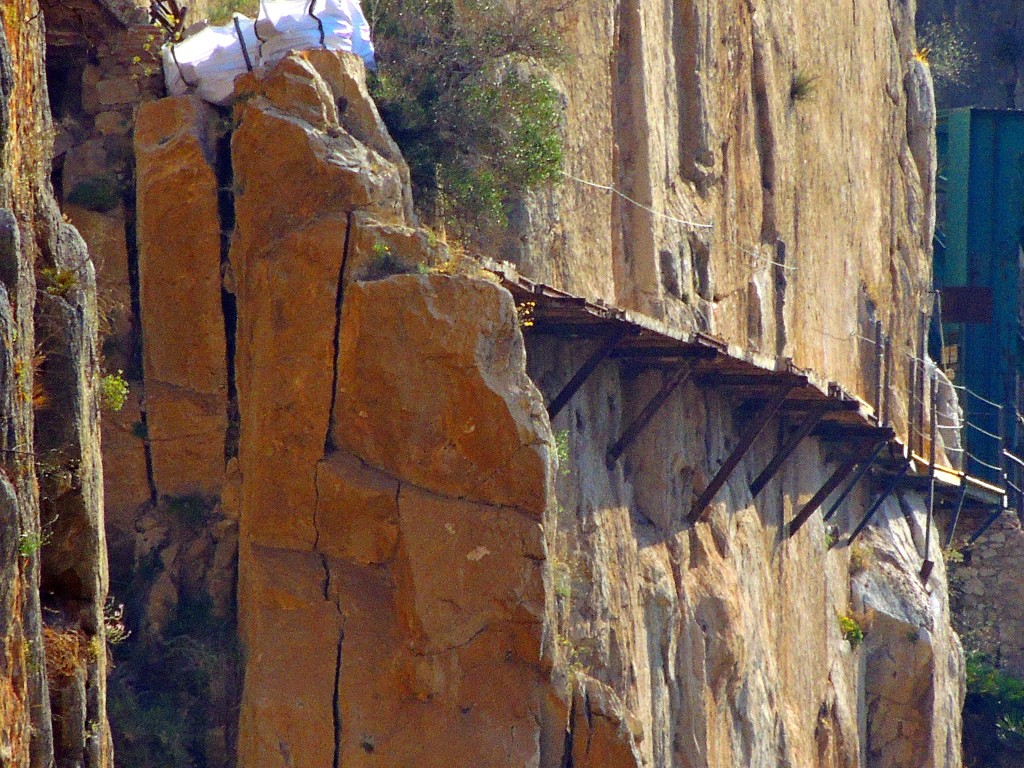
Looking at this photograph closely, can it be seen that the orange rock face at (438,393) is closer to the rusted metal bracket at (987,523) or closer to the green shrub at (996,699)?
the rusted metal bracket at (987,523)

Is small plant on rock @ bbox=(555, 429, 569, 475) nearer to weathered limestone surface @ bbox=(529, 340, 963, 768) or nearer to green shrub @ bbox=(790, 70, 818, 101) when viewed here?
weathered limestone surface @ bbox=(529, 340, 963, 768)

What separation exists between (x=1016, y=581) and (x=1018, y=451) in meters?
3.62

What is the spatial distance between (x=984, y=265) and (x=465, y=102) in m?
22.4

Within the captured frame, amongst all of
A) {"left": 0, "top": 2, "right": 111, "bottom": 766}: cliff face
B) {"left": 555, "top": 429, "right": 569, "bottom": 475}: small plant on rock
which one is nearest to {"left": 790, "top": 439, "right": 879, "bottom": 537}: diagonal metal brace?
{"left": 555, "top": 429, "right": 569, "bottom": 475}: small plant on rock

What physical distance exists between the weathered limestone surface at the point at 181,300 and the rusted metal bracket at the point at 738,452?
232 inches

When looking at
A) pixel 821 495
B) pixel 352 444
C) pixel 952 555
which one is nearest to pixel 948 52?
pixel 952 555

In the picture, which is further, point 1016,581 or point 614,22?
point 1016,581

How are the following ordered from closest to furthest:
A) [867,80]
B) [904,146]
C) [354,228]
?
[354,228] → [867,80] → [904,146]

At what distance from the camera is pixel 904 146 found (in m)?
28.6

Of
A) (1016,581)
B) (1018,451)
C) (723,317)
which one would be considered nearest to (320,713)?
(723,317)

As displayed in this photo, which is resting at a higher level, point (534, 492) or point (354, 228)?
point (354, 228)

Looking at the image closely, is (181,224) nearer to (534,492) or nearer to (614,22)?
(534,492)

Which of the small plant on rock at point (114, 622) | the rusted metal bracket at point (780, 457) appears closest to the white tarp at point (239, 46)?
the small plant on rock at point (114, 622)

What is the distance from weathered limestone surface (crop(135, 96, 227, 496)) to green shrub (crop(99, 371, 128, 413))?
0.51 metres
